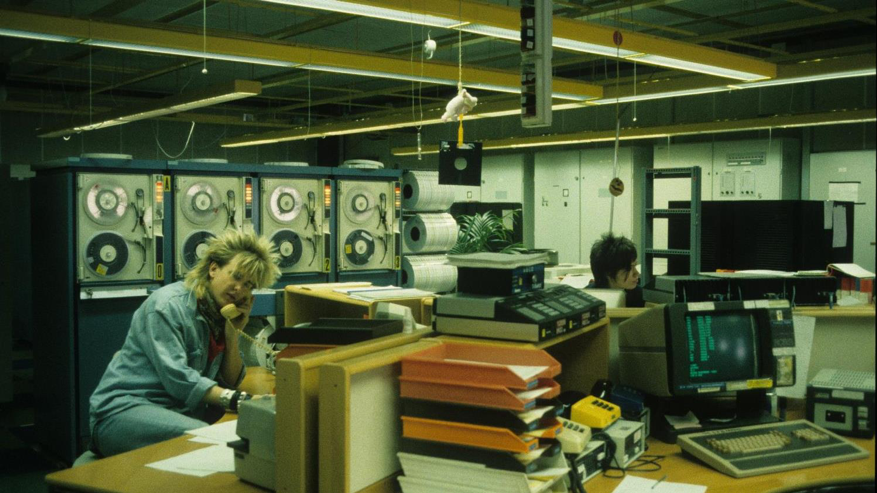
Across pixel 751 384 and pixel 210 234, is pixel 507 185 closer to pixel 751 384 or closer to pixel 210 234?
pixel 210 234

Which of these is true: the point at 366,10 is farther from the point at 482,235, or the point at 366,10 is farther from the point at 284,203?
the point at 482,235

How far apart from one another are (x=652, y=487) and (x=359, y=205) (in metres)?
4.86

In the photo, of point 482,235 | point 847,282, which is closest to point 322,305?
point 847,282

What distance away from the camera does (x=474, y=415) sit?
180cm

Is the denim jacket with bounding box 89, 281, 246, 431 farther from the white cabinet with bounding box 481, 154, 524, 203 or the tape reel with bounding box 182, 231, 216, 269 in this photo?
the white cabinet with bounding box 481, 154, 524, 203

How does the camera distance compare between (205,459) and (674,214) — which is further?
(674,214)

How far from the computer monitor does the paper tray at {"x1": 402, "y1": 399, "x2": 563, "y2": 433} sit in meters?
0.78

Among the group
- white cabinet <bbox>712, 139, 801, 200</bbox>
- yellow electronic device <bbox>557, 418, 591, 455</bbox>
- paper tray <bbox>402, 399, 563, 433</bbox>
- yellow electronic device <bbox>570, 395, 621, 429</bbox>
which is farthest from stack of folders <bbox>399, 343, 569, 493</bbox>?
white cabinet <bbox>712, 139, 801, 200</bbox>

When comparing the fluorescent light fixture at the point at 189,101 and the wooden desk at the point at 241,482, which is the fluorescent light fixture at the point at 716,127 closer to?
the fluorescent light fixture at the point at 189,101

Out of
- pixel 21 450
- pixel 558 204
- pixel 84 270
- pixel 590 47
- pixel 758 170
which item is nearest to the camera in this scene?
pixel 590 47

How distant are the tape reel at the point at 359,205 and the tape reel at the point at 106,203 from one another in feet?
6.15

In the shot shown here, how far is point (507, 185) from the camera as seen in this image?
12.0m

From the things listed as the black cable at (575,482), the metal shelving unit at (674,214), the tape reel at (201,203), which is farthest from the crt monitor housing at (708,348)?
the tape reel at (201,203)

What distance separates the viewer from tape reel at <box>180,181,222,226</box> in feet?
18.9
